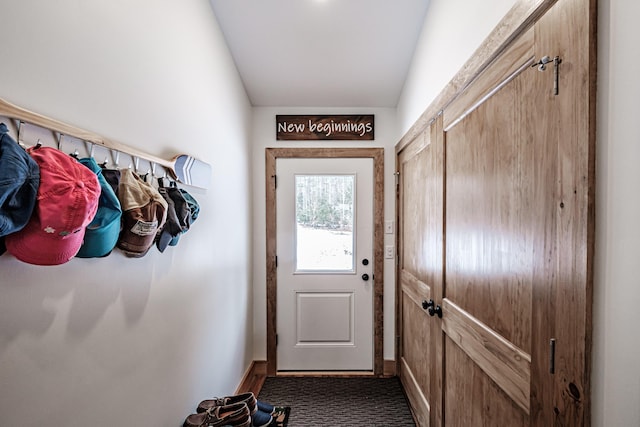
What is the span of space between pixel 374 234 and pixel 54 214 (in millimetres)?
2414

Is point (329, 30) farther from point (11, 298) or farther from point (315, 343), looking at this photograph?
point (315, 343)

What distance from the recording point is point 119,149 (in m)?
1.05

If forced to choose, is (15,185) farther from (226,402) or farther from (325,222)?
(325,222)

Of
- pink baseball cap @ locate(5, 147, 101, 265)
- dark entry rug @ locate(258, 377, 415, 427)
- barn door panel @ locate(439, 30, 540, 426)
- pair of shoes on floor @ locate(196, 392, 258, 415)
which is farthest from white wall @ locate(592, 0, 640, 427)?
dark entry rug @ locate(258, 377, 415, 427)

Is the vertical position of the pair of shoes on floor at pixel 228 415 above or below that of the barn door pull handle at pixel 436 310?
below

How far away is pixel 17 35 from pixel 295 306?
8.38 feet

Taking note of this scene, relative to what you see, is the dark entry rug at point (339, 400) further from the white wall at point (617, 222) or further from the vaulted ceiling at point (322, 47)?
the vaulted ceiling at point (322, 47)

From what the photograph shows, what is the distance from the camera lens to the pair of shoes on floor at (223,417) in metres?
1.52

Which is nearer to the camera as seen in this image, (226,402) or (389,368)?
(226,402)

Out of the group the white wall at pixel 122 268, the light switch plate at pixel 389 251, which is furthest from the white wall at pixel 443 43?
the white wall at pixel 122 268

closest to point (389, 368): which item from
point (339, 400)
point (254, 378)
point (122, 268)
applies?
point (339, 400)

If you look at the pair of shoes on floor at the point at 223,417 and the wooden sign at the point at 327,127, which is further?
the wooden sign at the point at 327,127

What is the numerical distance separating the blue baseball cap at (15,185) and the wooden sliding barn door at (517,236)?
118cm

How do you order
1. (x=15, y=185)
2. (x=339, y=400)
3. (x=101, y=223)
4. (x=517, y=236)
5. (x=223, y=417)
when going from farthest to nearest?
(x=339, y=400) < (x=223, y=417) < (x=517, y=236) < (x=101, y=223) < (x=15, y=185)
